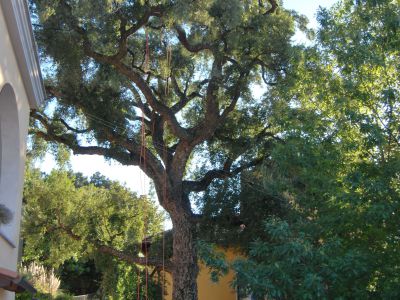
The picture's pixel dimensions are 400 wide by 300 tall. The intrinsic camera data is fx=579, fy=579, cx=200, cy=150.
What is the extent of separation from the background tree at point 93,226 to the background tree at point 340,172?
10472 millimetres

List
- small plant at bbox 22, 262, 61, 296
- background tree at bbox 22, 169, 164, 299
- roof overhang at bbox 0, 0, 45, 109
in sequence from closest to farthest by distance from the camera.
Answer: roof overhang at bbox 0, 0, 45, 109 → background tree at bbox 22, 169, 164, 299 → small plant at bbox 22, 262, 61, 296

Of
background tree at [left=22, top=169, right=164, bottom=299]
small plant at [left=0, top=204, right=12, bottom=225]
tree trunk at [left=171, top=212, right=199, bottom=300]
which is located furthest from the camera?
background tree at [left=22, top=169, right=164, bottom=299]

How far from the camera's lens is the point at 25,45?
882 centimetres

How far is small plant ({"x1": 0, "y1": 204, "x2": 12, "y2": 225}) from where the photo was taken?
8.26 m

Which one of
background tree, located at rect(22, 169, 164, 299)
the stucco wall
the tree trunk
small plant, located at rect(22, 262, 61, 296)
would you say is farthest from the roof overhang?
small plant, located at rect(22, 262, 61, 296)

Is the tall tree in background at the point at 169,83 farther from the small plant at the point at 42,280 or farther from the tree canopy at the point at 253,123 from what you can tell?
the small plant at the point at 42,280

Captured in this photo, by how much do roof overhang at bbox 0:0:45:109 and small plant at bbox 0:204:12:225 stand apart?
233 cm

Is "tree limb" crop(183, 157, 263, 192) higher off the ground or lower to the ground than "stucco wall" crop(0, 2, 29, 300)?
higher

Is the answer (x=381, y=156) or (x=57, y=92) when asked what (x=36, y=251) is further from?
(x=381, y=156)

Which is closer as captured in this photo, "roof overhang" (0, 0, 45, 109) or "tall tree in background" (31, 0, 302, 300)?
"roof overhang" (0, 0, 45, 109)

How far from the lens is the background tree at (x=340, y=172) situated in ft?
28.1

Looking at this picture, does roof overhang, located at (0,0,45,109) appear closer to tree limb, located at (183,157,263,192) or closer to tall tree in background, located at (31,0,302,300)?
tall tree in background, located at (31,0,302,300)

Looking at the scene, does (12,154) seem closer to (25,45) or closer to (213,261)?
(25,45)

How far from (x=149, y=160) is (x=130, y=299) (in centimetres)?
817
